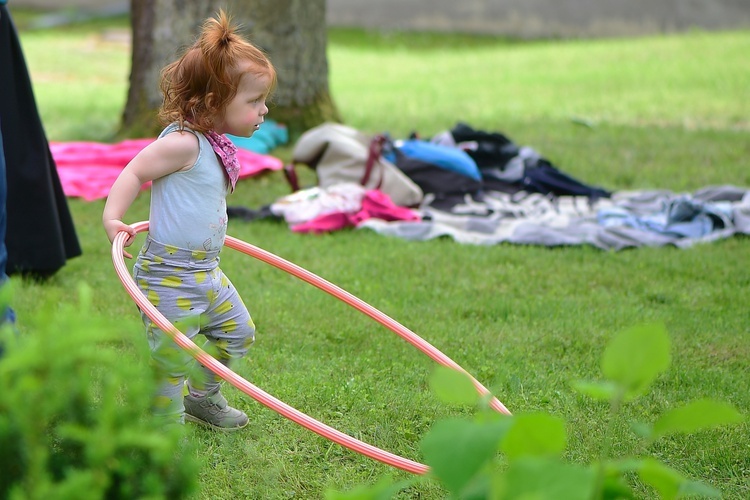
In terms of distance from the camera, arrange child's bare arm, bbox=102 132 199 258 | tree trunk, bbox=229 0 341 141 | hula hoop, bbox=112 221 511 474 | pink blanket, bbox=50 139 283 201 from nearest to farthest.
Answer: hula hoop, bbox=112 221 511 474 < child's bare arm, bbox=102 132 199 258 < pink blanket, bbox=50 139 283 201 < tree trunk, bbox=229 0 341 141

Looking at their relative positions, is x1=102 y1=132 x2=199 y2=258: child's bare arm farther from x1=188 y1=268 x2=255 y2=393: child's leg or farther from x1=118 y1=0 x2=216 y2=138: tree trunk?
x1=118 y1=0 x2=216 y2=138: tree trunk

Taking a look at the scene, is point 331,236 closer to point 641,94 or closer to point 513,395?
point 513,395

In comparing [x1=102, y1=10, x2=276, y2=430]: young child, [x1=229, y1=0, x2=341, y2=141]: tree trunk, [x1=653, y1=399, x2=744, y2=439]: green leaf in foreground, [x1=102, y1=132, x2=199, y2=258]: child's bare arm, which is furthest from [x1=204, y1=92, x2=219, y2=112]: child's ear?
[x1=229, y1=0, x2=341, y2=141]: tree trunk

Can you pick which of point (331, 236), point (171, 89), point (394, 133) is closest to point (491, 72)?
point (394, 133)

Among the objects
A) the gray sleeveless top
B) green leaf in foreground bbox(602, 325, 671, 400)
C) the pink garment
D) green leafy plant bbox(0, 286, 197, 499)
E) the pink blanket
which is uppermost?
green leaf in foreground bbox(602, 325, 671, 400)

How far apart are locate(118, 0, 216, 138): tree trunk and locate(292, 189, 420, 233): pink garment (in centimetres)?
232

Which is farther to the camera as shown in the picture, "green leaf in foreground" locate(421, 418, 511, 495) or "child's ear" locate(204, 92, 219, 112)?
"child's ear" locate(204, 92, 219, 112)

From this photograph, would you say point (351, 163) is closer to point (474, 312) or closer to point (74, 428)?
point (474, 312)

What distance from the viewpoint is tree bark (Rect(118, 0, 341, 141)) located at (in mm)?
7500

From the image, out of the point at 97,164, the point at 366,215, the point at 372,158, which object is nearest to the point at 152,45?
the point at 97,164

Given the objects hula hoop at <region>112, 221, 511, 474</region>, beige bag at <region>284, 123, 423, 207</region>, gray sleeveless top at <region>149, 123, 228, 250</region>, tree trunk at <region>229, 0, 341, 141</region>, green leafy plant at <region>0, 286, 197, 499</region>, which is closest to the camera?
green leafy plant at <region>0, 286, 197, 499</region>

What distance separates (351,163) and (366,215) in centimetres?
71

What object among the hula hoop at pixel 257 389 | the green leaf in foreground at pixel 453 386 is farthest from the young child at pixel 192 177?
the green leaf in foreground at pixel 453 386

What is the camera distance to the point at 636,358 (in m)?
1.50
